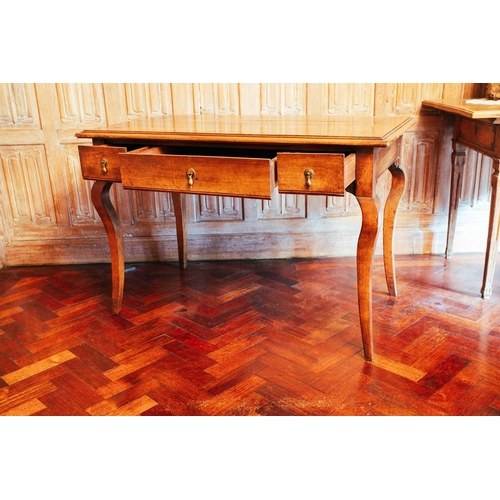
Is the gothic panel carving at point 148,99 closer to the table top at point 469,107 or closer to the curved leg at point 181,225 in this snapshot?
the curved leg at point 181,225

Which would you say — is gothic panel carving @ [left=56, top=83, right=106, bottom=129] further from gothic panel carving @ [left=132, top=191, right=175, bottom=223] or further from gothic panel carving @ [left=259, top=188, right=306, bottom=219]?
gothic panel carving @ [left=259, top=188, right=306, bottom=219]

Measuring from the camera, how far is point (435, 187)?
3.08 m

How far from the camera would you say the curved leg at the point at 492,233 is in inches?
96.3

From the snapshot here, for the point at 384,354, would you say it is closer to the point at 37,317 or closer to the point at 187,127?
the point at 187,127

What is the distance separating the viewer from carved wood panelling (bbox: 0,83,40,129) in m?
2.93

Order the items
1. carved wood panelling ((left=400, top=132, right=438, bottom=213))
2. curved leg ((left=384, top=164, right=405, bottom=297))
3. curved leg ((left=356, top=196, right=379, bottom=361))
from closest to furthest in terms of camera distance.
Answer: curved leg ((left=356, top=196, right=379, bottom=361)) < curved leg ((left=384, top=164, right=405, bottom=297)) < carved wood panelling ((left=400, top=132, right=438, bottom=213))

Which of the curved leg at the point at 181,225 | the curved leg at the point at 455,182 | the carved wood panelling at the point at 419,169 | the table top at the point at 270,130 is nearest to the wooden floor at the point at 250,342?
the curved leg at the point at 181,225

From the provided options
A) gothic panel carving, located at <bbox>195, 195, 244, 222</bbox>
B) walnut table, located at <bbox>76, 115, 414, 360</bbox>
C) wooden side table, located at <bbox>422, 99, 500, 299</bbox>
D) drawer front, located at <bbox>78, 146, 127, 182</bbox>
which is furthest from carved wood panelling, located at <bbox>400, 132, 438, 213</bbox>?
drawer front, located at <bbox>78, 146, 127, 182</bbox>

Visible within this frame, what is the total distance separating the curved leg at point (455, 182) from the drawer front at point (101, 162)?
1693 mm

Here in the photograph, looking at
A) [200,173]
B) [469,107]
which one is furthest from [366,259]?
[469,107]

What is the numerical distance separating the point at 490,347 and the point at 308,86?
154 cm

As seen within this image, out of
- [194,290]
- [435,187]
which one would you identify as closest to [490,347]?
[435,187]

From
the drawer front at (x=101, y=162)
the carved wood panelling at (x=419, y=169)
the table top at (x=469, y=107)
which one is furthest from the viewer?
the carved wood panelling at (x=419, y=169)

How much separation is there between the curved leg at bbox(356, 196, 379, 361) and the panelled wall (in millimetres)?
1077
